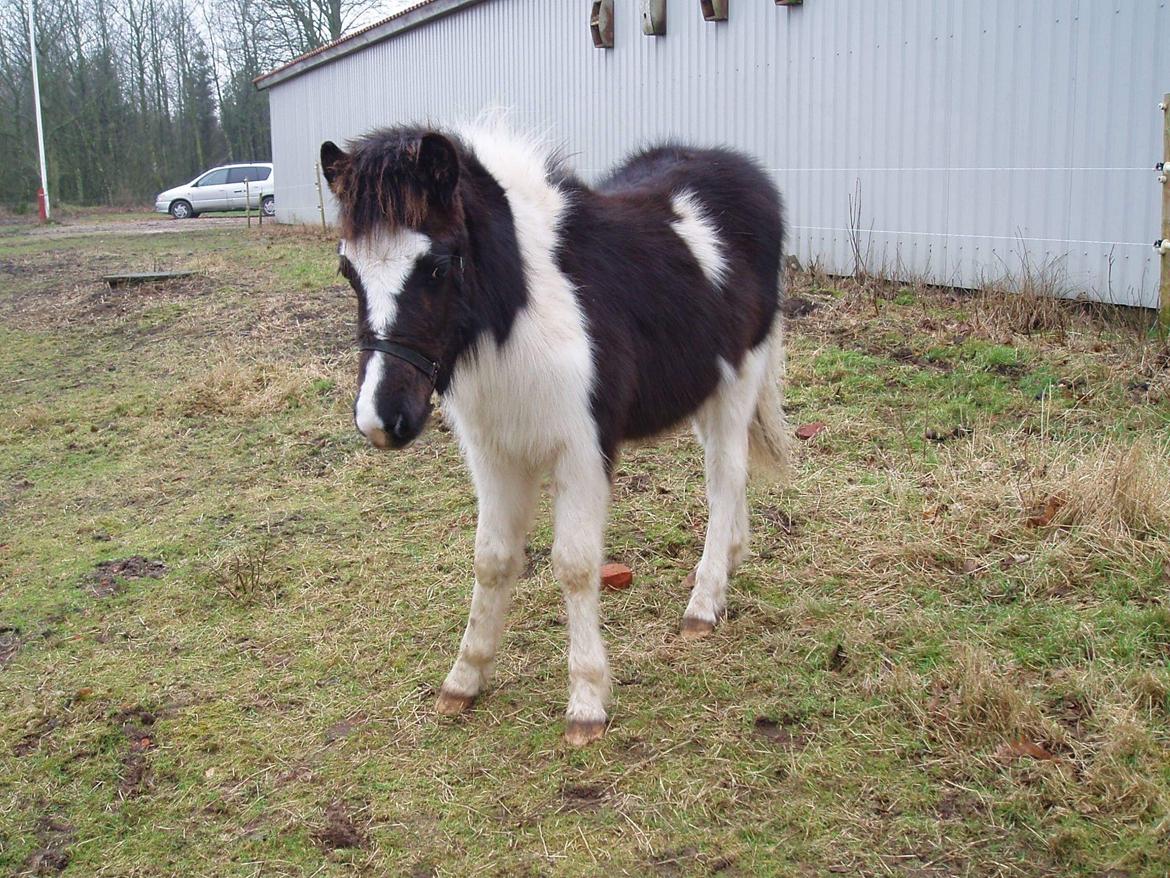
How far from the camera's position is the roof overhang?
17922 millimetres

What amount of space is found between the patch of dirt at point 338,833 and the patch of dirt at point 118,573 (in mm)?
2077

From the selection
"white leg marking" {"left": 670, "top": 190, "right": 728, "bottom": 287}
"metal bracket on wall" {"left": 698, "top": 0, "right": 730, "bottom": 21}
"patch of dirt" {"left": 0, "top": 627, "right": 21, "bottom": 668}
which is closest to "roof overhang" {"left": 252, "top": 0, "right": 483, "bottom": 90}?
"metal bracket on wall" {"left": 698, "top": 0, "right": 730, "bottom": 21}

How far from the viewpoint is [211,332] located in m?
10.2

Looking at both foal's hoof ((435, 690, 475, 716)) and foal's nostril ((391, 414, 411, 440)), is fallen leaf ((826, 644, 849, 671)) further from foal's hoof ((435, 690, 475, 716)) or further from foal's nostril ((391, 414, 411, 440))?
foal's nostril ((391, 414, 411, 440))

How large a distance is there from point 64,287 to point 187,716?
13.1 m

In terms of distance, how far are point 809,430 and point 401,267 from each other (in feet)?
11.9

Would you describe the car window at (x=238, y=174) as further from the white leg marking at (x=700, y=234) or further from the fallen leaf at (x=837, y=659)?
the fallen leaf at (x=837, y=659)

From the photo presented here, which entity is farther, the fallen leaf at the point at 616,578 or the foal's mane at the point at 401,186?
the fallen leaf at the point at 616,578

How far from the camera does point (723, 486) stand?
13.5ft

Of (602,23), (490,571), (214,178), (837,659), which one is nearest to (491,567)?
(490,571)

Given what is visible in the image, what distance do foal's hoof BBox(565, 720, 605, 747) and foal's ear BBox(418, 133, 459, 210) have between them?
1651 mm

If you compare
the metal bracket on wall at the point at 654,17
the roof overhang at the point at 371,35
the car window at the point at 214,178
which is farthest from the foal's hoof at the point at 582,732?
the car window at the point at 214,178

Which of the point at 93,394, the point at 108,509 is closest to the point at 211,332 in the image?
the point at 93,394

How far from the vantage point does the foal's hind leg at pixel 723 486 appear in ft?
12.9
